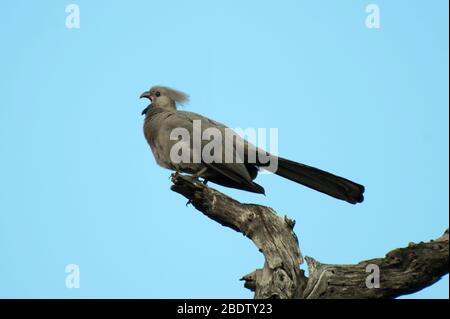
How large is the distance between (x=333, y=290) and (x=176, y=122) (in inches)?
109

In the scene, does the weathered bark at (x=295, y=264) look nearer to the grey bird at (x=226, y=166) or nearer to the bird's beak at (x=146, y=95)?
the grey bird at (x=226, y=166)

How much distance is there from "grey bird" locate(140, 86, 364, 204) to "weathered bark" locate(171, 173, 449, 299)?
0.73 meters

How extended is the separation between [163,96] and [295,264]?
3.59 m

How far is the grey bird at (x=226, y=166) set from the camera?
687 cm

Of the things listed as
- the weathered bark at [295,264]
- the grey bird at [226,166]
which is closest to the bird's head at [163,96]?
the grey bird at [226,166]

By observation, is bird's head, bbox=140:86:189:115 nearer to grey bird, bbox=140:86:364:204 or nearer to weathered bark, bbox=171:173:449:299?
grey bird, bbox=140:86:364:204

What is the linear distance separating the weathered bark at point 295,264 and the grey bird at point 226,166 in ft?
2.40

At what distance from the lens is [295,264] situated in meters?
5.94

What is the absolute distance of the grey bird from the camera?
6.87 m

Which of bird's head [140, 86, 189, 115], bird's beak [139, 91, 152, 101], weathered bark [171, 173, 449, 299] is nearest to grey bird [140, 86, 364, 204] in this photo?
bird's head [140, 86, 189, 115]
